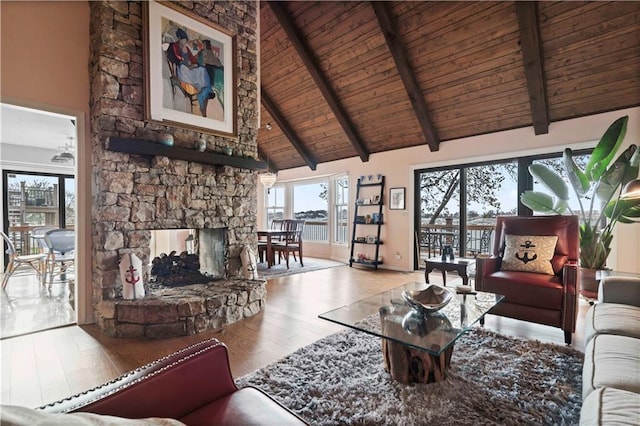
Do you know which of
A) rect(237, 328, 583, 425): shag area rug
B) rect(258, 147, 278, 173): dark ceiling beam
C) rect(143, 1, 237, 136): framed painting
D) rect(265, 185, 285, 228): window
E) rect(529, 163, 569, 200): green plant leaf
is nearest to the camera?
rect(237, 328, 583, 425): shag area rug

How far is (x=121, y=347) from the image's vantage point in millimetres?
2494

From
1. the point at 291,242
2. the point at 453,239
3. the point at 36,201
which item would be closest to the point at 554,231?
the point at 453,239

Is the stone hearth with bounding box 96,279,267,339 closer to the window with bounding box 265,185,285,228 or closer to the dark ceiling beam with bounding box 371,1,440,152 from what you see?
the dark ceiling beam with bounding box 371,1,440,152

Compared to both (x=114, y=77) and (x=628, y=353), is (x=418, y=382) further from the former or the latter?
(x=114, y=77)

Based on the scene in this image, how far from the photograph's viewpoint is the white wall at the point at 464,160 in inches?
159

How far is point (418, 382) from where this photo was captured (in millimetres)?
1878

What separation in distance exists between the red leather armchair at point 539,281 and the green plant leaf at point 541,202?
1.04 meters

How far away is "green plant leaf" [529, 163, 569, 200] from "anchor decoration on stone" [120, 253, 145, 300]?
4923 mm

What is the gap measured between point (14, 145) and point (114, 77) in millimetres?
4838

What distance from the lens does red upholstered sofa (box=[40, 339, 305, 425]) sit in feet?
2.93

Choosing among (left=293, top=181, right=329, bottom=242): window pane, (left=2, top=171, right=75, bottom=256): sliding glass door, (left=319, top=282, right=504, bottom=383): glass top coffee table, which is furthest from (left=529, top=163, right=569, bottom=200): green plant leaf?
(left=2, top=171, right=75, bottom=256): sliding glass door

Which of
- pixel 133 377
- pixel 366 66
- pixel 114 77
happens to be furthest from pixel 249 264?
Answer: pixel 366 66

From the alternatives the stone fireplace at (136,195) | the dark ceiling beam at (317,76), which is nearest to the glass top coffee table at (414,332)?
the stone fireplace at (136,195)

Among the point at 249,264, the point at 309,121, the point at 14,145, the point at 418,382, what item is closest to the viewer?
the point at 418,382
